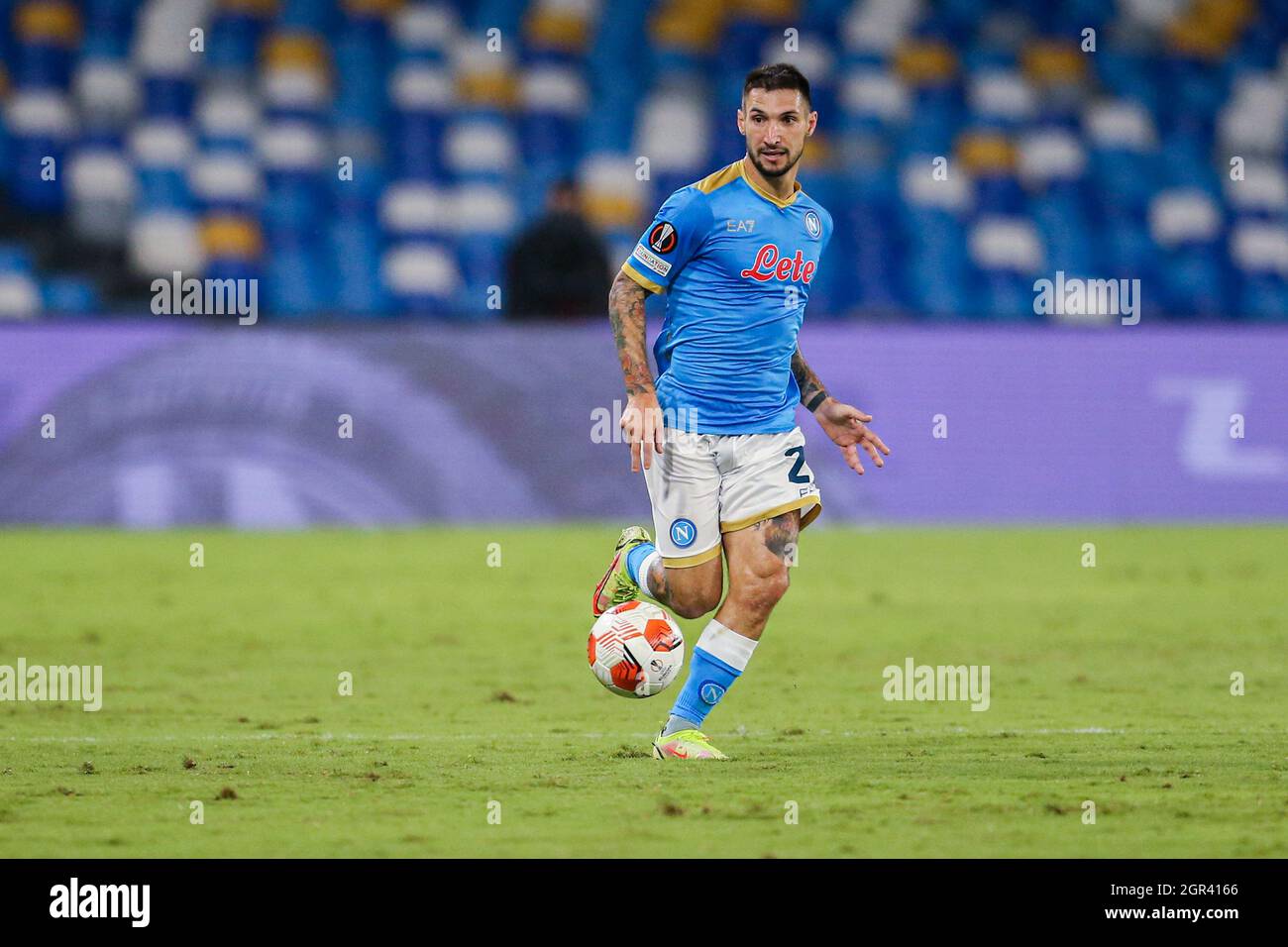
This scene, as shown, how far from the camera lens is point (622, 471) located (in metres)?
16.6

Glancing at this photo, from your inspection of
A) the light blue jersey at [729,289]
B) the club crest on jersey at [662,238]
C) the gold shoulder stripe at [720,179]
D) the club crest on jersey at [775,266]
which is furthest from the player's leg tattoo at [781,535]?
the gold shoulder stripe at [720,179]

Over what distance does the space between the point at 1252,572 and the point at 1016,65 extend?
12274mm

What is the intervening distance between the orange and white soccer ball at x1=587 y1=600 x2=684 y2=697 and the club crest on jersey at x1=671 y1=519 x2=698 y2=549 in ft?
0.91

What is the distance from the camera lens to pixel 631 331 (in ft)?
23.4

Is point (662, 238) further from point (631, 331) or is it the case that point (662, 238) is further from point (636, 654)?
point (636, 654)

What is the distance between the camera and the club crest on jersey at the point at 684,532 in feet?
23.8

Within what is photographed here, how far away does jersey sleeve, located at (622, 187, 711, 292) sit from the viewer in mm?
7148

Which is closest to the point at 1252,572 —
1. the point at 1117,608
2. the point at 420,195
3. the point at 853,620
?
the point at 1117,608

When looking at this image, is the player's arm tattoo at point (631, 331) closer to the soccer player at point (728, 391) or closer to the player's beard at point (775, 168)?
the soccer player at point (728, 391)

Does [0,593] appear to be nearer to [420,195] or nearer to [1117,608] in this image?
[1117,608]

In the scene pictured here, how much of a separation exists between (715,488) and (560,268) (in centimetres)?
1093

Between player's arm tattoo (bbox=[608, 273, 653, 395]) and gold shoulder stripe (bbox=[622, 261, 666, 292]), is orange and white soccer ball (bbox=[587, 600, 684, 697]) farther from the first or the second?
gold shoulder stripe (bbox=[622, 261, 666, 292])
